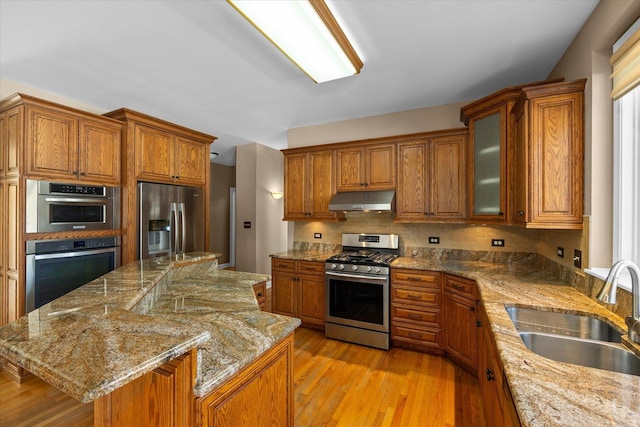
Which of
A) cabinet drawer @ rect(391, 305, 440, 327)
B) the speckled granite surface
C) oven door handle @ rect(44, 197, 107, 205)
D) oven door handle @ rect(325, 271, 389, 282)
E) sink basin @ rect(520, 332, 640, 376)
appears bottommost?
cabinet drawer @ rect(391, 305, 440, 327)

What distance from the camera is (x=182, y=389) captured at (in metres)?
0.86

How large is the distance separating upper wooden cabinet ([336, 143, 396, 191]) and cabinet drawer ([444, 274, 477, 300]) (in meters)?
1.22

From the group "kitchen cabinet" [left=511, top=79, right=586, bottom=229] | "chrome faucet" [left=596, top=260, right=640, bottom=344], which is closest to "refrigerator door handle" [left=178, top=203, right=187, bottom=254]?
"kitchen cabinet" [left=511, top=79, right=586, bottom=229]

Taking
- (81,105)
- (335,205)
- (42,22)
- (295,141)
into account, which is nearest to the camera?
(42,22)

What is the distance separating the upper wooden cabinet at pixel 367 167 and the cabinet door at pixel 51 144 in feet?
9.00

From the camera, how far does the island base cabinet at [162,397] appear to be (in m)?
0.86

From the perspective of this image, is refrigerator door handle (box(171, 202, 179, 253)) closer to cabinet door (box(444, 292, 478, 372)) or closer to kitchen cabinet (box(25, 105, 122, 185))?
kitchen cabinet (box(25, 105, 122, 185))

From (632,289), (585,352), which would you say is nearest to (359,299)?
(585,352)

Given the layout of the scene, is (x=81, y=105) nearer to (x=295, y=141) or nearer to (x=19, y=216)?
(x=19, y=216)

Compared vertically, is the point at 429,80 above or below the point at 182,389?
above

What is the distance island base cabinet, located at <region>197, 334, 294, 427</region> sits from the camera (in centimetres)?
95

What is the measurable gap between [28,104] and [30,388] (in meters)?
2.36

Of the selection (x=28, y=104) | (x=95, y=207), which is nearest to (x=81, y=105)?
(x=28, y=104)

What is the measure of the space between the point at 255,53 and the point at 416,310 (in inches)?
112
